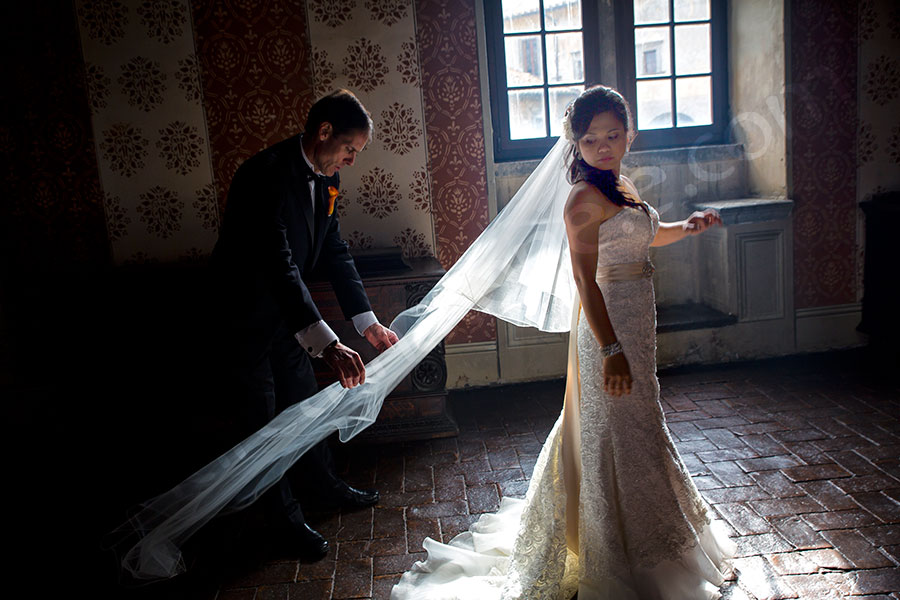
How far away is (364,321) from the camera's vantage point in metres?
3.02

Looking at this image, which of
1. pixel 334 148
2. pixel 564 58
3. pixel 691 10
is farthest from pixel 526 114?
pixel 334 148

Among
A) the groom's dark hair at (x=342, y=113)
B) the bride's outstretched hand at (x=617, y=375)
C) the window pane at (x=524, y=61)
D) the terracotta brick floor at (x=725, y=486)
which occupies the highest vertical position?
the window pane at (x=524, y=61)

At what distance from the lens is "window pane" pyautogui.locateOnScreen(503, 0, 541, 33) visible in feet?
15.4

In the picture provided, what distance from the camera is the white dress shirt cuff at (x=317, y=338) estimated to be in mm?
2444

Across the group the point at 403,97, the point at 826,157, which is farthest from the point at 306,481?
the point at 826,157

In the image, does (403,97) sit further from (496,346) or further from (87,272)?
(87,272)

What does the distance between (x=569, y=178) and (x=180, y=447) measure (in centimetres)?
262

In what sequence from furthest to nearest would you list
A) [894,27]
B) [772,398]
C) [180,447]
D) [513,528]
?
1. [894,27]
2. [772,398]
3. [180,447]
4. [513,528]

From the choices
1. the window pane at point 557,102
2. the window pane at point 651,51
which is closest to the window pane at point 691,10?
the window pane at point 651,51

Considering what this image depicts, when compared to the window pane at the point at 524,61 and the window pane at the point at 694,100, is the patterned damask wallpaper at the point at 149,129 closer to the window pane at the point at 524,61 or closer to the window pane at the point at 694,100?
the window pane at the point at 524,61

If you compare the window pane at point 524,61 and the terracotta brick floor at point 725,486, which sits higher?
the window pane at point 524,61

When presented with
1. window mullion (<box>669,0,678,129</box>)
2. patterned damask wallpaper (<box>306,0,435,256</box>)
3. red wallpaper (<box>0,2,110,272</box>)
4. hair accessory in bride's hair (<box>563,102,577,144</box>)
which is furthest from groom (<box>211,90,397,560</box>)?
window mullion (<box>669,0,678,129</box>)

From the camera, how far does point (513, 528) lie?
2.74m

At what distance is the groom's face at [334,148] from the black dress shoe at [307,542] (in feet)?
4.87
